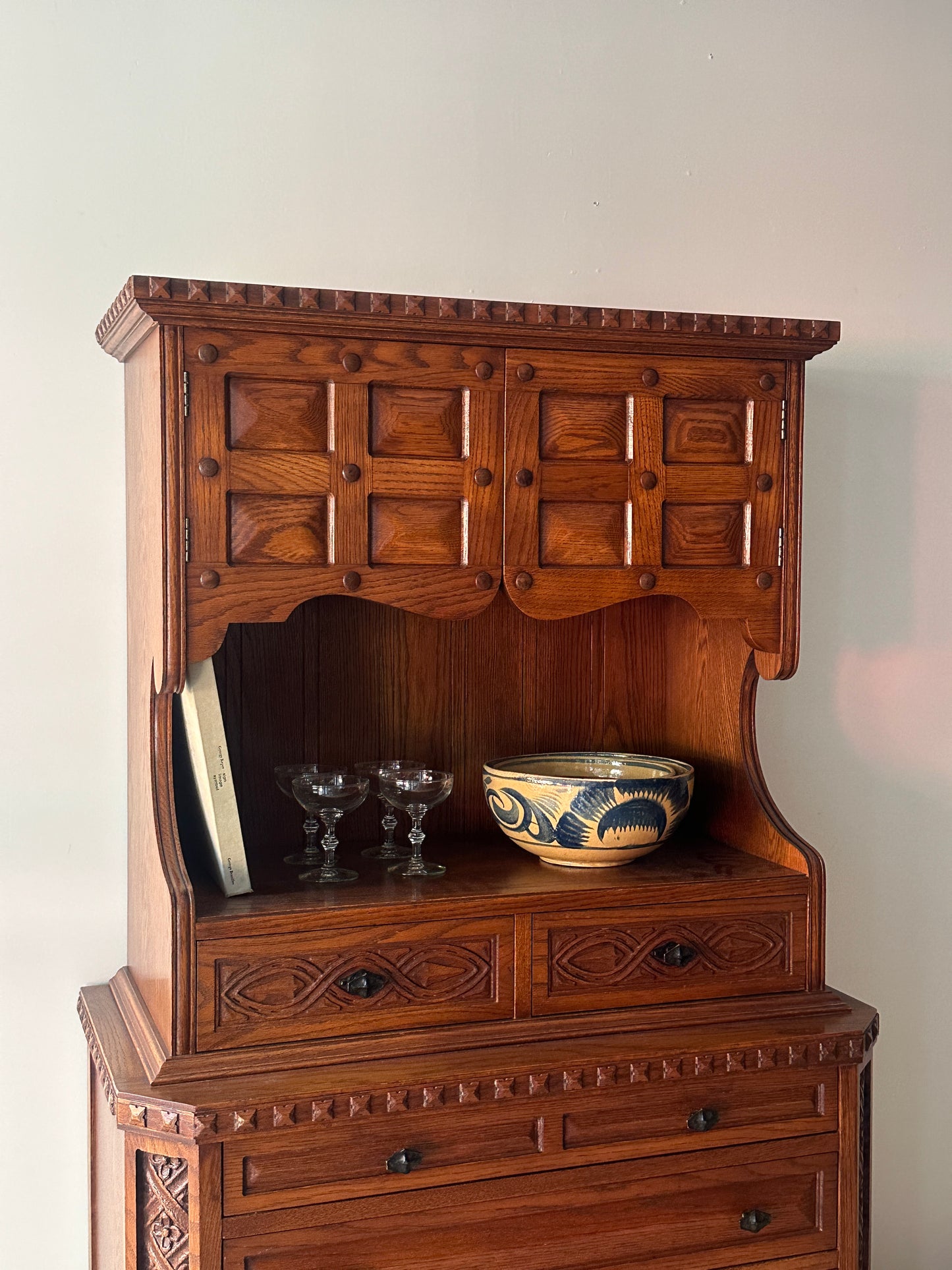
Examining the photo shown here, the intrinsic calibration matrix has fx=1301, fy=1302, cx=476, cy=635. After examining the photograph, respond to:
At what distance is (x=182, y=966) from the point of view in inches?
64.7

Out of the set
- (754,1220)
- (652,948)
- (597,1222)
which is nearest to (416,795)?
(652,948)

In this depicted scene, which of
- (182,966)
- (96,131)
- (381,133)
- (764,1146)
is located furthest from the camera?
(381,133)

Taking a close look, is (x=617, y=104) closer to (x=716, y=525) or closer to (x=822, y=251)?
(x=822, y=251)

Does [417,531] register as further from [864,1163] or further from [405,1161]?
[864,1163]

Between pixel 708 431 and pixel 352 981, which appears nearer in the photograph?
pixel 352 981

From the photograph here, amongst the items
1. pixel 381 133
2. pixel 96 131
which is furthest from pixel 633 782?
pixel 96 131

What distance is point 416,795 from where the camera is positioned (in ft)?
6.31

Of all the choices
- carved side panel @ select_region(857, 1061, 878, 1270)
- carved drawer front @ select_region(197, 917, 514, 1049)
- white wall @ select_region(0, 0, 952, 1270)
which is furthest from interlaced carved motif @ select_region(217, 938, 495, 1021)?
carved side panel @ select_region(857, 1061, 878, 1270)

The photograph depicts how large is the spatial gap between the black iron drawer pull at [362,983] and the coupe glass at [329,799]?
17 cm

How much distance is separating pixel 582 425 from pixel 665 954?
30.0 inches

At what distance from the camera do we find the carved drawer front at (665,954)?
1817 millimetres

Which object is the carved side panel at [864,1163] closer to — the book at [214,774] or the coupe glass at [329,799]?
the coupe glass at [329,799]

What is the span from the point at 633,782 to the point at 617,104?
4.01ft

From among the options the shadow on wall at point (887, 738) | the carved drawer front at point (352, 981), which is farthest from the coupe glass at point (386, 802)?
the shadow on wall at point (887, 738)
